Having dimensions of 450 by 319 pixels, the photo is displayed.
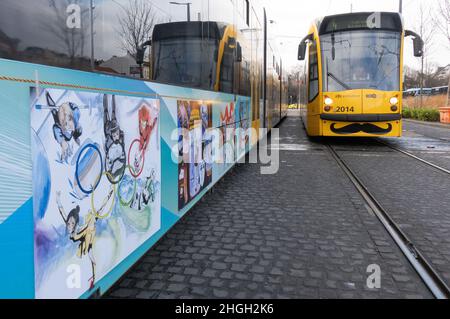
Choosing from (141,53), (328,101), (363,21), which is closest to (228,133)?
(141,53)

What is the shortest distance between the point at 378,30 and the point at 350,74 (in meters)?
1.36

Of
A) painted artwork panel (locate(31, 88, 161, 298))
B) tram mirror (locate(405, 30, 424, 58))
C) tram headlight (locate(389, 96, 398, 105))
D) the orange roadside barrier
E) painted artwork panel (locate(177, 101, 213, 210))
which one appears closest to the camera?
painted artwork panel (locate(31, 88, 161, 298))

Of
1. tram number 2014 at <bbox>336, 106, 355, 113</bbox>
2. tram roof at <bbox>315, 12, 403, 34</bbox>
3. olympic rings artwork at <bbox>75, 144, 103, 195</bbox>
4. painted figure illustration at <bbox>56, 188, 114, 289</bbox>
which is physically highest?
tram roof at <bbox>315, 12, 403, 34</bbox>

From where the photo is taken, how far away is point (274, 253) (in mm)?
4043

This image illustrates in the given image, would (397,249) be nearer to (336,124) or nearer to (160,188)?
(160,188)

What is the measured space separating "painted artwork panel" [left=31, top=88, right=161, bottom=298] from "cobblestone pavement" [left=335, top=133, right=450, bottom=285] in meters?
2.58

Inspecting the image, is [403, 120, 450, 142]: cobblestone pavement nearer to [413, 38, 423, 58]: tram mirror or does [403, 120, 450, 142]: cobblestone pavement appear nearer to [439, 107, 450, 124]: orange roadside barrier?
[439, 107, 450, 124]: orange roadside barrier

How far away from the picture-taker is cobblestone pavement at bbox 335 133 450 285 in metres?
4.27

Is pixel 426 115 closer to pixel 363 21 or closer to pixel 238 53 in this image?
pixel 363 21

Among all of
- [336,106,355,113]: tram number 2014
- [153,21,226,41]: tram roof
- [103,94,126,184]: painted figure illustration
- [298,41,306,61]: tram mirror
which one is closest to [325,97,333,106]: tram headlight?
[336,106,355,113]: tram number 2014

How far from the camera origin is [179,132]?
426cm

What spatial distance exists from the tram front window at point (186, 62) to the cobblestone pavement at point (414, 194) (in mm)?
2863

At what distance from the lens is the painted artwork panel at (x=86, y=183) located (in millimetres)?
2127
